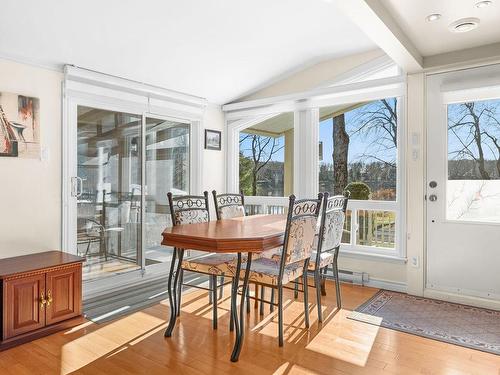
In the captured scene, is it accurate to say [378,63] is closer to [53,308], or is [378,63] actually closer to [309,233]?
[309,233]

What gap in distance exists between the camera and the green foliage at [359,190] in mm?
4180

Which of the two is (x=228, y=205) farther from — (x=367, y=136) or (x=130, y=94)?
(x=367, y=136)

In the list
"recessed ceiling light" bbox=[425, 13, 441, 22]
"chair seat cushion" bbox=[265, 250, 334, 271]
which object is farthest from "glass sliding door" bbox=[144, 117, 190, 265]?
"recessed ceiling light" bbox=[425, 13, 441, 22]

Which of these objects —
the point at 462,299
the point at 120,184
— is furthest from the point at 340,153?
the point at 120,184

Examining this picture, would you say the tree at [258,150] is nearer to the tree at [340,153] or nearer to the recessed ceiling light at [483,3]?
the tree at [340,153]

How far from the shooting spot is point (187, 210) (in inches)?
129

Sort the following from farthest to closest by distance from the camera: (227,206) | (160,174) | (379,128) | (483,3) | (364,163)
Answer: (160,174) → (364,163) → (379,128) → (227,206) → (483,3)

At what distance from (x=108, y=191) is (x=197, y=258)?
139 cm

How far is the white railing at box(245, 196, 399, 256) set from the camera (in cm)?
403

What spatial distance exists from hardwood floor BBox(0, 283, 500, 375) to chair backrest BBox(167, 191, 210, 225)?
84cm

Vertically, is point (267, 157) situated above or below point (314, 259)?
above

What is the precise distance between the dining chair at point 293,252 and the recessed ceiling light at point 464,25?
168cm

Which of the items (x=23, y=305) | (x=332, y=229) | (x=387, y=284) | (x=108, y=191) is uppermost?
(x=108, y=191)

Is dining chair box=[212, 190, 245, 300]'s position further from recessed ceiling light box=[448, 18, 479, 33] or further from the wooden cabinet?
recessed ceiling light box=[448, 18, 479, 33]
